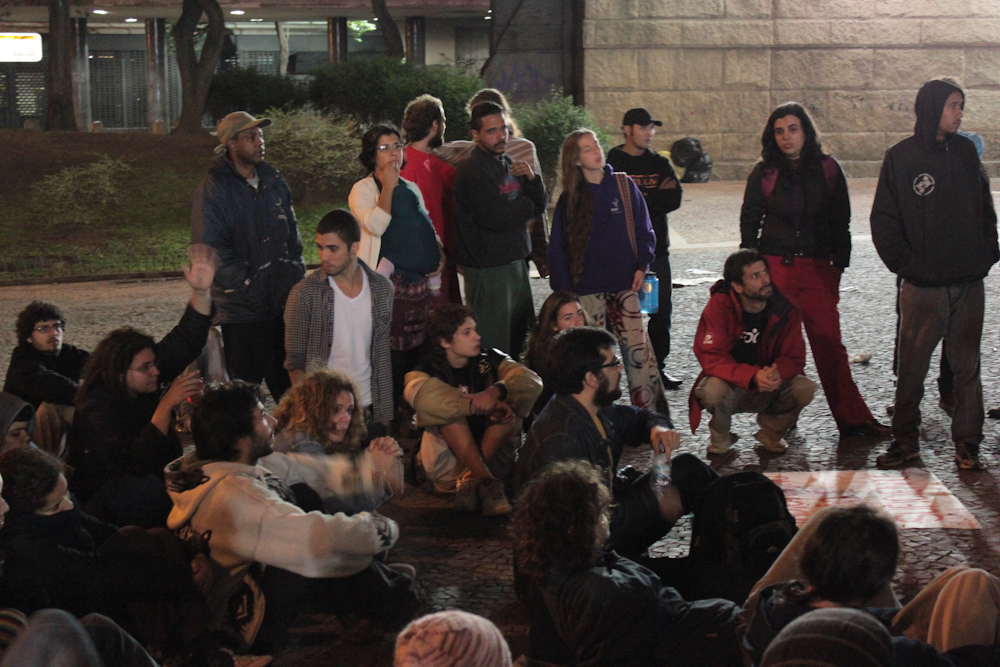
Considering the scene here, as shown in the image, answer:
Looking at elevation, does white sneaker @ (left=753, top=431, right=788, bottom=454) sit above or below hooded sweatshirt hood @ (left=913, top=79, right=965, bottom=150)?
below

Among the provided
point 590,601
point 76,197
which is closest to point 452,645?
point 590,601

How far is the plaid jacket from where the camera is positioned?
5555 mm

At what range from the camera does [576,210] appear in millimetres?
6641

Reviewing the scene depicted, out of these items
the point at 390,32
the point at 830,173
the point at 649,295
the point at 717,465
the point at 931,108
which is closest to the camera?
the point at 931,108

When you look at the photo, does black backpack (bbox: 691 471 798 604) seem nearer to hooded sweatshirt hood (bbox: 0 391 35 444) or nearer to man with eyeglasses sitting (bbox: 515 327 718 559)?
man with eyeglasses sitting (bbox: 515 327 718 559)

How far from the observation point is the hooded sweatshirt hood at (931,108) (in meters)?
5.62

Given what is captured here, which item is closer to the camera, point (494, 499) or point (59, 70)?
point (494, 499)

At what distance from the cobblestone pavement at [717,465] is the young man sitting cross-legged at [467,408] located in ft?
0.53

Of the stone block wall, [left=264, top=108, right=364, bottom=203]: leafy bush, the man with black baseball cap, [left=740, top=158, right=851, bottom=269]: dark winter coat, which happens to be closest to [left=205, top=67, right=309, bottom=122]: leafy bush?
[left=264, top=108, right=364, bottom=203]: leafy bush

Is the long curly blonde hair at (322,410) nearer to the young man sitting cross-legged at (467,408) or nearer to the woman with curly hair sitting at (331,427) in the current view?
the woman with curly hair sitting at (331,427)

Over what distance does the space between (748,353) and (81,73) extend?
30579mm

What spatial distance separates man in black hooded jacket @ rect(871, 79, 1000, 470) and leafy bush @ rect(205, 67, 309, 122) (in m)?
17.8

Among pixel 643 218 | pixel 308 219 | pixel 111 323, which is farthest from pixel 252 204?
pixel 308 219

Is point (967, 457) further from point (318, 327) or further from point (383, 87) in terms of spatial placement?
point (383, 87)
